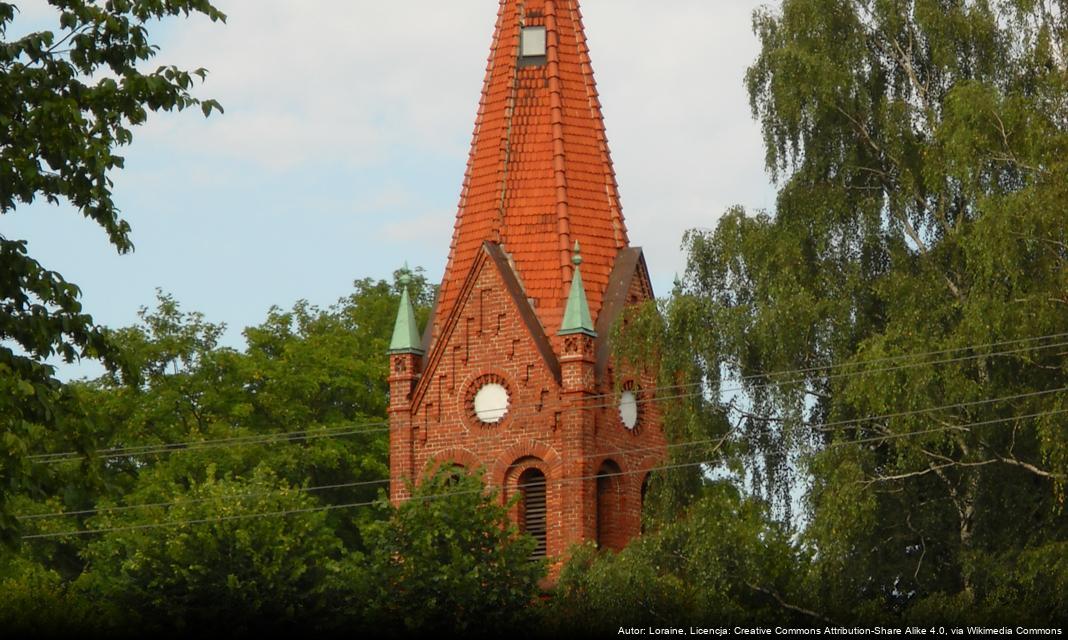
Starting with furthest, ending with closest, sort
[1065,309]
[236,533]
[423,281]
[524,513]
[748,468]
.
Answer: [423,281]
[524,513]
[236,533]
[748,468]
[1065,309]

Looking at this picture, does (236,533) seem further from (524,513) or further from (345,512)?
(345,512)

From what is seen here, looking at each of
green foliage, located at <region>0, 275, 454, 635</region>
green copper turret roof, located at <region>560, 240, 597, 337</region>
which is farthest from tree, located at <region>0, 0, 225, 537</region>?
green copper turret roof, located at <region>560, 240, 597, 337</region>

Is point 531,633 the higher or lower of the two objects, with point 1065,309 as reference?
lower

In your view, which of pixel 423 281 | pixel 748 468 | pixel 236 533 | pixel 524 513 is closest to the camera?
pixel 748 468

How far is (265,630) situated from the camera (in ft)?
116

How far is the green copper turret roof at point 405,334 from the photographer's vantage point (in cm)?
4344

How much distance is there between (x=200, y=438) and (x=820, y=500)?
19.1m

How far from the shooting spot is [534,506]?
138 feet

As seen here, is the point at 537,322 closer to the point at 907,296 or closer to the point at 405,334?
the point at 405,334

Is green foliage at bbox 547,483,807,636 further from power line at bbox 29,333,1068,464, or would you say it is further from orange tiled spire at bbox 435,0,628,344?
orange tiled spire at bbox 435,0,628,344

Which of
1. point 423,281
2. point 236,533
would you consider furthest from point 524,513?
point 423,281

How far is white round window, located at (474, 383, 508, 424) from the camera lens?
42344 mm

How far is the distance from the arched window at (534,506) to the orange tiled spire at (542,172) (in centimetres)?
231

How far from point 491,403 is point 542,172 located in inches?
150
